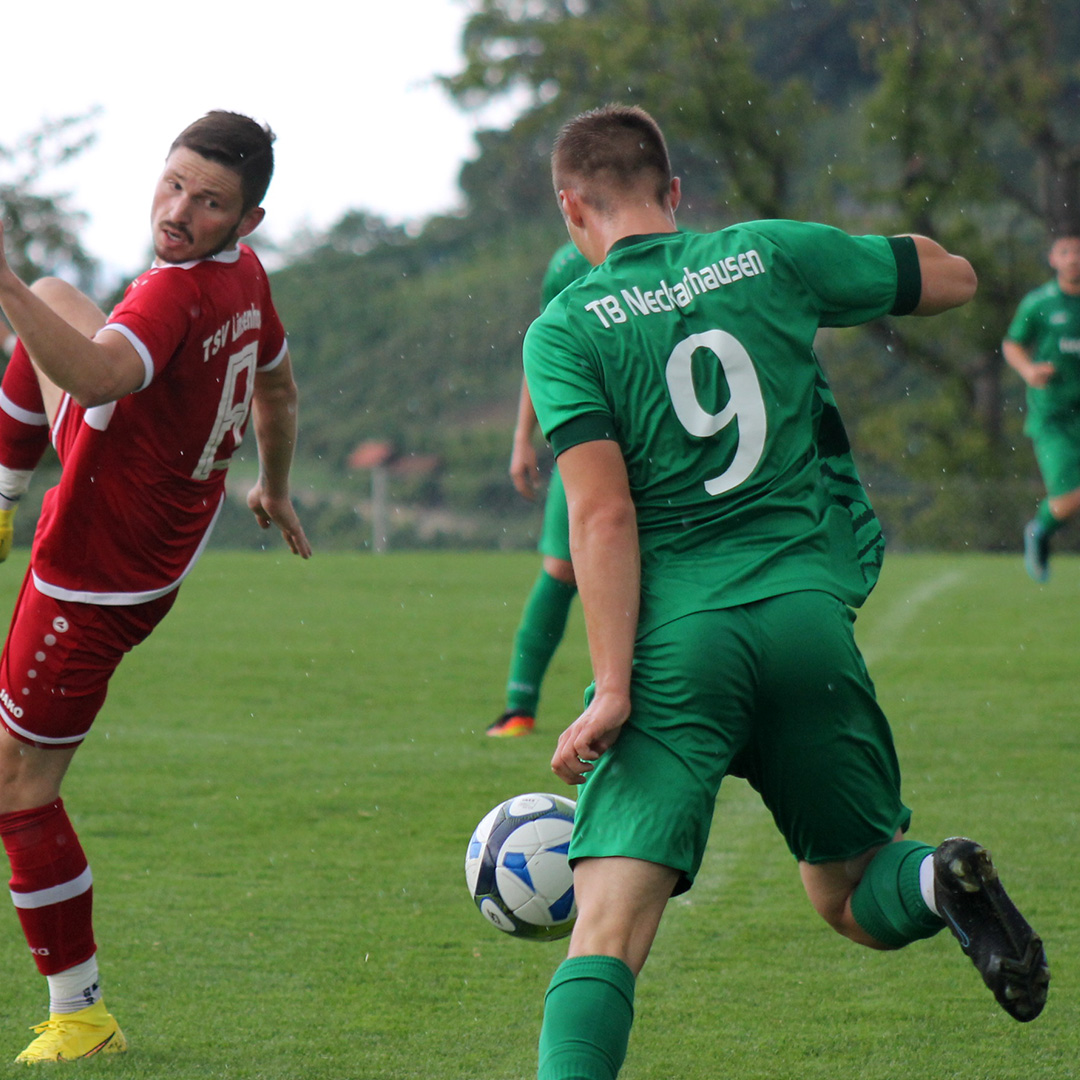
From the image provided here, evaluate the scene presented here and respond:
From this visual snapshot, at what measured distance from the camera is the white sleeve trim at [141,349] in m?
Result: 2.80

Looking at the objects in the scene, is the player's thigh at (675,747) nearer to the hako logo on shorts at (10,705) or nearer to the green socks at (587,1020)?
the green socks at (587,1020)

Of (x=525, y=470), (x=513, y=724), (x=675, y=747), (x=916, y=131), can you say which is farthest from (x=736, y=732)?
(x=916, y=131)

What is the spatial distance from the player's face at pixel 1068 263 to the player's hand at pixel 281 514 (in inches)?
294

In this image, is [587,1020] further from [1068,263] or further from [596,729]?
[1068,263]

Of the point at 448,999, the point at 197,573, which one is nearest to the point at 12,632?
the point at 448,999

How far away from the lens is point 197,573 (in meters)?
13.6

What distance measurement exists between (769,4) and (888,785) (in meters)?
26.3

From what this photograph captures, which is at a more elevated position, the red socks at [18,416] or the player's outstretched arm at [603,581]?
the red socks at [18,416]

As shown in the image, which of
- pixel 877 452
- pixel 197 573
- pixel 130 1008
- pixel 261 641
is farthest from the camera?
pixel 877 452

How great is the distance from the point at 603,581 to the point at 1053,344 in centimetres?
851

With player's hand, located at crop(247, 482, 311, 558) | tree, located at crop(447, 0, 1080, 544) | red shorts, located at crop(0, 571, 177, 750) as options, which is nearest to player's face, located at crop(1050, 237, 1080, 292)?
player's hand, located at crop(247, 482, 311, 558)

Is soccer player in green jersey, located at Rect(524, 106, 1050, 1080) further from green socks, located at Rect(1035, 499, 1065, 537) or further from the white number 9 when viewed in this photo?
green socks, located at Rect(1035, 499, 1065, 537)

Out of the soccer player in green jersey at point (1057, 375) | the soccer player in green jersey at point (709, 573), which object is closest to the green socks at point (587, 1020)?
the soccer player in green jersey at point (709, 573)

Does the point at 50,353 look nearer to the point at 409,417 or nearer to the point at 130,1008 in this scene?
the point at 130,1008
